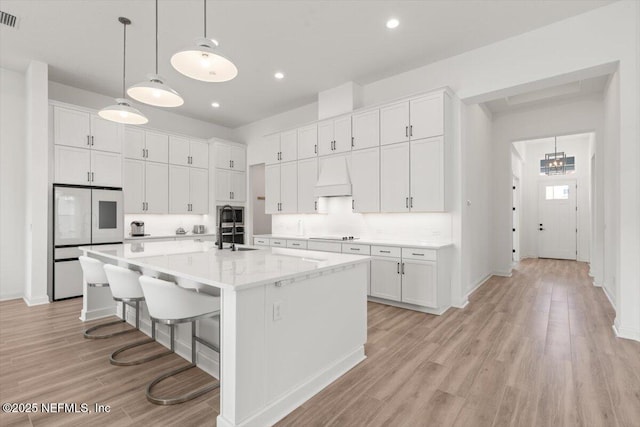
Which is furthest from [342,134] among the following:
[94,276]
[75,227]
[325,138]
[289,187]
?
[75,227]

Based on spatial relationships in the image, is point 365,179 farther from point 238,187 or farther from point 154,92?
point 238,187

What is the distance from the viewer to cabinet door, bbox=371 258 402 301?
420 centimetres

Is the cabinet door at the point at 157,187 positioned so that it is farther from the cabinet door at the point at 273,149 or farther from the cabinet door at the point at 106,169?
the cabinet door at the point at 273,149

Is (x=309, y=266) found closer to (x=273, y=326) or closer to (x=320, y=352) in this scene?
(x=273, y=326)

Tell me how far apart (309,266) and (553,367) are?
226 centimetres

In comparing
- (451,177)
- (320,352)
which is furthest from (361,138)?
(320,352)

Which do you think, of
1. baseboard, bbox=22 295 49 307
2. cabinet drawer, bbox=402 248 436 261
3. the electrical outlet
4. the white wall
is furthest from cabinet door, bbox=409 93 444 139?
the white wall

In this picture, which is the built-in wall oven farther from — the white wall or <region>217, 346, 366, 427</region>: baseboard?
<region>217, 346, 366, 427</region>: baseboard

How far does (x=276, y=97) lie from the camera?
588 centimetres

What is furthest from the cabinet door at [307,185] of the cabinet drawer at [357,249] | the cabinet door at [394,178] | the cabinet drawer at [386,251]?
the cabinet drawer at [386,251]

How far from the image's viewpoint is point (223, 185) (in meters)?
7.09

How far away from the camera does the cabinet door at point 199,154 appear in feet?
22.0

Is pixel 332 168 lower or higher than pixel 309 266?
higher

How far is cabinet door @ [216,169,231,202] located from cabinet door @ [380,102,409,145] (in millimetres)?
4019
